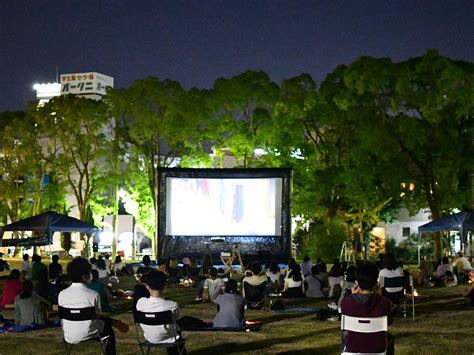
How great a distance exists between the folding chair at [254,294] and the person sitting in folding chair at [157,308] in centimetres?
596

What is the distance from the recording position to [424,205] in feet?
98.2

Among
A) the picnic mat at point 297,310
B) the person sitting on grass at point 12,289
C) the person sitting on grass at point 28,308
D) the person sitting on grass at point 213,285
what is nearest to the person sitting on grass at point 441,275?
the picnic mat at point 297,310

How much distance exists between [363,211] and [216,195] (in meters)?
7.85

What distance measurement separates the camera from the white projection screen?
2388 cm

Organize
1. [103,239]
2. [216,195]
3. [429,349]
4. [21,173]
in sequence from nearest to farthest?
[429,349], [216,195], [21,173], [103,239]

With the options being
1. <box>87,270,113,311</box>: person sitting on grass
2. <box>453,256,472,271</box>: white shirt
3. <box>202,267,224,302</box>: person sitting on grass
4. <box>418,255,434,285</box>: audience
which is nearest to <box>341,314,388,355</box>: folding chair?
<box>87,270,113,311</box>: person sitting on grass

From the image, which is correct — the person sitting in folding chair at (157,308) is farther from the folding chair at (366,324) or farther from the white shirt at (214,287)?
the white shirt at (214,287)

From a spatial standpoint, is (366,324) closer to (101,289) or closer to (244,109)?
(101,289)

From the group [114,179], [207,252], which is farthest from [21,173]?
[207,252]

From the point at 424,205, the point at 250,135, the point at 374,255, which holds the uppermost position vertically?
the point at 250,135

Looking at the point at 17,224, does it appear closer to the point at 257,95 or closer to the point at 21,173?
the point at 257,95

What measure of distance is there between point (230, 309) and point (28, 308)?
2721 mm

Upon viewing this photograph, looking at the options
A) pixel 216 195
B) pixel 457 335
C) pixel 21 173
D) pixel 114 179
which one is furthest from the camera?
pixel 21 173

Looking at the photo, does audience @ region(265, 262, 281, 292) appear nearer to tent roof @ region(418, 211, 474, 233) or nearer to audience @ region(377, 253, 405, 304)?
audience @ region(377, 253, 405, 304)
